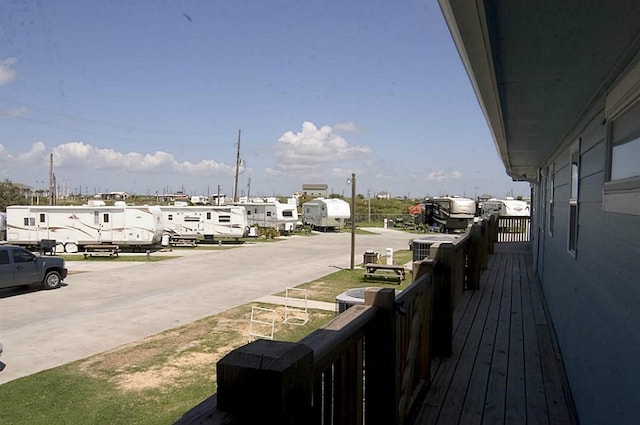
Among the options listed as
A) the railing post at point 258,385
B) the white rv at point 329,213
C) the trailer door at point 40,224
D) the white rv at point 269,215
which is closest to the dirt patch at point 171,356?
the railing post at point 258,385

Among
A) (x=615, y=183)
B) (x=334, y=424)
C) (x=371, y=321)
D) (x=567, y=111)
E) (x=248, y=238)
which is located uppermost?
(x=567, y=111)

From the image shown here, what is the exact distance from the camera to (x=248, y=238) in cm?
3244

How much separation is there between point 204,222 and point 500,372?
24.8 meters

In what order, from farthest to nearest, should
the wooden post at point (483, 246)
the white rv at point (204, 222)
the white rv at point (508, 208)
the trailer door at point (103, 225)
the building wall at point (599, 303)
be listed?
the white rv at point (508, 208), the white rv at point (204, 222), the trailer door at point (103, 225), the wooden post at point (483, 246), the building wall at point (599, 303)

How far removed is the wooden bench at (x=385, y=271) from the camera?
15.0 metres

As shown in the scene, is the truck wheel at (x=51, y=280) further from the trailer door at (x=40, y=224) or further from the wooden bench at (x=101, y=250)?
the trailer door at (x=40, y=224)

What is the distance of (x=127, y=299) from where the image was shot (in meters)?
12.3

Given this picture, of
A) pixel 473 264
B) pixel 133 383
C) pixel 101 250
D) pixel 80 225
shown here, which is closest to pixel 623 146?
pixel 473 264

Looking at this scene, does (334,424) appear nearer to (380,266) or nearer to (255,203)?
(380,266)

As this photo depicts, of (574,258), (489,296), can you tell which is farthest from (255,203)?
(574,258)

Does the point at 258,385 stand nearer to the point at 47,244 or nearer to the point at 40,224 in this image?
the point at 47,244

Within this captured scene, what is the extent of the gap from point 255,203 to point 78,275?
18963mm

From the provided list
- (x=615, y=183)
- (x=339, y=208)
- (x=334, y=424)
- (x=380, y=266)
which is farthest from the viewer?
Answer: (x=339, y=208)

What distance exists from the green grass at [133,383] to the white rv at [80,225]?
14.4 meters
